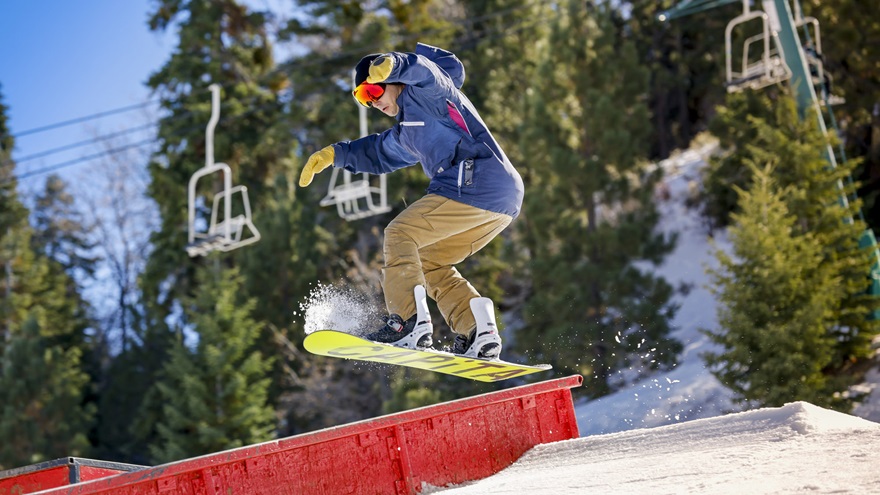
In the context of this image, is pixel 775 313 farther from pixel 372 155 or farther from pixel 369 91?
pixel 369 91

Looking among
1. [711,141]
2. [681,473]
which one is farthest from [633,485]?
[711,141]

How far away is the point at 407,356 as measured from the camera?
223 inches

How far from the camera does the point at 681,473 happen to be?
4.76 m

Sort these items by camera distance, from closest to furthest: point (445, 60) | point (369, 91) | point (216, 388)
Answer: point (369, 91)
point (445, 60)
point (216, 388)

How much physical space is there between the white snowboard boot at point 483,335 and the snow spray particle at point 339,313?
72 cm

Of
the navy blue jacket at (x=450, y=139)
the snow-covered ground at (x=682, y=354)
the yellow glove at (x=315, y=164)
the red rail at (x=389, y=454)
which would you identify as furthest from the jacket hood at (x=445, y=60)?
the snow-covered ground at (x=682, y=354)

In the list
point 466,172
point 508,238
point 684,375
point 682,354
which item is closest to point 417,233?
point 466,172

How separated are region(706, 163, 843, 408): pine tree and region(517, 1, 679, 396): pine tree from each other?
15.8ft

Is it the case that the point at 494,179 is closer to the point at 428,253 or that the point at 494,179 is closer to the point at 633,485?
the point at 428,253

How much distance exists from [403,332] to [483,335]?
51 centimetres

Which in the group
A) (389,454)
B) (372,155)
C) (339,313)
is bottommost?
(389,454)

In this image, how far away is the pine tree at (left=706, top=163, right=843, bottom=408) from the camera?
1338cm

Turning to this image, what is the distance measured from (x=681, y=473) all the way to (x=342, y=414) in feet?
61.1

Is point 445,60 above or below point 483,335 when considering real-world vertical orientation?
above
